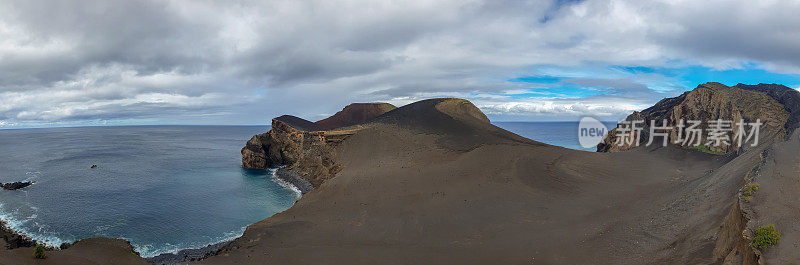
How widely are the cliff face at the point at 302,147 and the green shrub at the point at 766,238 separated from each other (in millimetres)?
34950

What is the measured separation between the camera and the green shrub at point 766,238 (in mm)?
10258

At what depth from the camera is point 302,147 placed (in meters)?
52.9

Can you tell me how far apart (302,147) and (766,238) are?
50.2 meters

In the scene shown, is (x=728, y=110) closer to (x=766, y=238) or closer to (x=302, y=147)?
(x=766, y=238)

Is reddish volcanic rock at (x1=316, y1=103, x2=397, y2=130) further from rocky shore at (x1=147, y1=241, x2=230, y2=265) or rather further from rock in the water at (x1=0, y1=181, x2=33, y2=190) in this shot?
rocky shore at (x1=147, y1=241, x2=230, y2=265)

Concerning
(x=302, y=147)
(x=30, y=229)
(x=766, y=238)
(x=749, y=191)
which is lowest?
(x=30, y=229)

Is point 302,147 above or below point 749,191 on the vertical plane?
below

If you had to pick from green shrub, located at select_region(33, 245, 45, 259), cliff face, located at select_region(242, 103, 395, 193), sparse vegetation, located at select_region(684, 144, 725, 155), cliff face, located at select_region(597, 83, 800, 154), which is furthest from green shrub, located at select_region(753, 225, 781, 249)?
cliff face, located at select_region(242, 103, 395, 193)

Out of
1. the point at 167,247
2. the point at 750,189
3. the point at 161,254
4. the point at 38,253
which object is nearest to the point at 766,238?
the point at 750,189

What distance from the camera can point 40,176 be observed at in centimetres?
5538

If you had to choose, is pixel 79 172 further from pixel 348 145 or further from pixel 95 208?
pixel 348 145

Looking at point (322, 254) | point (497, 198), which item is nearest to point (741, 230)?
point (497, 198)

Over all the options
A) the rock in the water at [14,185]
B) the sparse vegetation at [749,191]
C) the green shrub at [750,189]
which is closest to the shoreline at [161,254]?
the rock in the water at [14,185]

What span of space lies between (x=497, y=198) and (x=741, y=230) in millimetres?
15863
